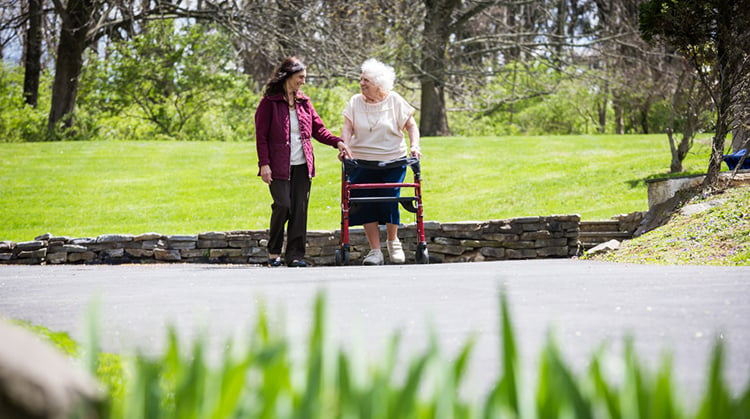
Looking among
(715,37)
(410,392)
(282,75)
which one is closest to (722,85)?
(715,37)

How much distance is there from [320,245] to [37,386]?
8460 mm

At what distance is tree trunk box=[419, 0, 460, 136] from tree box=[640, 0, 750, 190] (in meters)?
12.1

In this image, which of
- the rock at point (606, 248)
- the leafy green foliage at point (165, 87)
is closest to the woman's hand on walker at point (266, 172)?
the rock at point (606, 248)

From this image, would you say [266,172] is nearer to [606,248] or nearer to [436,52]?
[606,248]

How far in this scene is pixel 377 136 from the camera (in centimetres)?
790

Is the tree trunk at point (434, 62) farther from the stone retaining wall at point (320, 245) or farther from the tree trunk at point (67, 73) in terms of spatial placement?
the stone retaining wall at point (320, 245)

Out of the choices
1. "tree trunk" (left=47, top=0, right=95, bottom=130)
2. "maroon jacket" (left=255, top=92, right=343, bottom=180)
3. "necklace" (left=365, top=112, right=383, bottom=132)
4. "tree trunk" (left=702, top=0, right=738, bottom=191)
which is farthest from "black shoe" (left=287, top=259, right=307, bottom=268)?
"tree trunk" (left=47, top=0, right=95, bottom=130)

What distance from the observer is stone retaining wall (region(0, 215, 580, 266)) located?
9.37m

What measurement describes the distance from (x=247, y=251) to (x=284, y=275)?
143 inches

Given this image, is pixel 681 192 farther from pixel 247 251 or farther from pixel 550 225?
pixel 247 251

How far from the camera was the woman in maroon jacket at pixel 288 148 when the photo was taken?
24.8ft

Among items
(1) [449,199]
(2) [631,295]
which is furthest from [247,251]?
(2) [631,295]

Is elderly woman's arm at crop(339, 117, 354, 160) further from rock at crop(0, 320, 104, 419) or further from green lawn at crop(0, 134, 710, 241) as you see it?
rock at crop(0, 320, 104, 419)

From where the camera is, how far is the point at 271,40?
1973 centimetres
